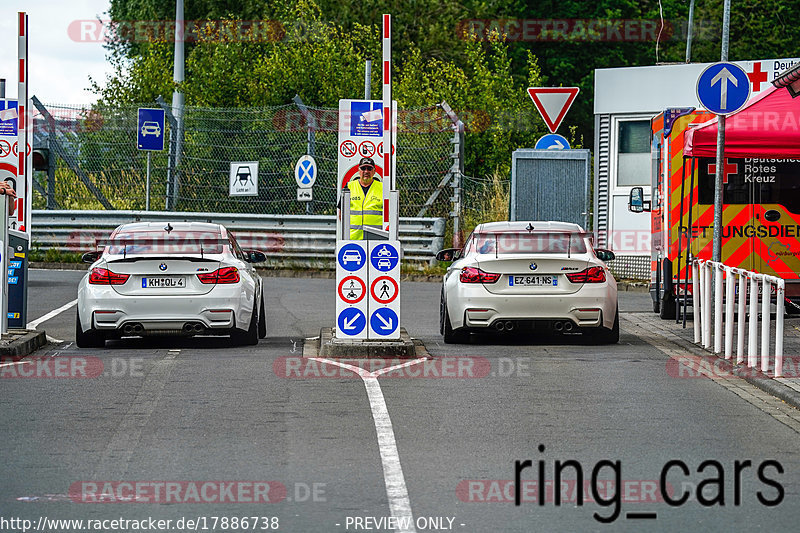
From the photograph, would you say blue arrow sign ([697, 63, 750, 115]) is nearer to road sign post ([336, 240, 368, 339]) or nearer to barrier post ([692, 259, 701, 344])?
barrier post ([692, 259, 701, 344])

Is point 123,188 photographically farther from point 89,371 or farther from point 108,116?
point 89,371

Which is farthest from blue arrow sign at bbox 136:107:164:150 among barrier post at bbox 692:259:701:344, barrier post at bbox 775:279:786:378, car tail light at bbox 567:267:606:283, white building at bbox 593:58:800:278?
barrier post at bbox 775:279:786:378

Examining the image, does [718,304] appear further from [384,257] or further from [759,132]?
[384,257]

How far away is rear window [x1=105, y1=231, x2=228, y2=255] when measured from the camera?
51.9 feet

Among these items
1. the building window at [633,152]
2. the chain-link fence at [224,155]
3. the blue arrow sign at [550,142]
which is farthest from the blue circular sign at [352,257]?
the chain-link fence at [224,155]

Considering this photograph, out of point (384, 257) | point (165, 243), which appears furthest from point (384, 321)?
point (165, 243)

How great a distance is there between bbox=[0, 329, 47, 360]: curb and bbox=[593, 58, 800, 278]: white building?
1469cm

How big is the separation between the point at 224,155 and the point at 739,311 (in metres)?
19.1

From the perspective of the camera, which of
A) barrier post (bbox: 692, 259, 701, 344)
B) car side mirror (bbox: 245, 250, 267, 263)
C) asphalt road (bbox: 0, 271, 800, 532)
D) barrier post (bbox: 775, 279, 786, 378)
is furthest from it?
car side mirror (bbox: 245, 250, 267, 263)

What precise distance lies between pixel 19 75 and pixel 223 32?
28.8 meters

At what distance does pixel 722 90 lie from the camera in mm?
16922

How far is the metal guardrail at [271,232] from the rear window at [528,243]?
1319 cm

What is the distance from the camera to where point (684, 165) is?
20.1m

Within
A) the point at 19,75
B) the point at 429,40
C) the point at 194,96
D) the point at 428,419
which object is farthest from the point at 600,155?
the point at 429,40
